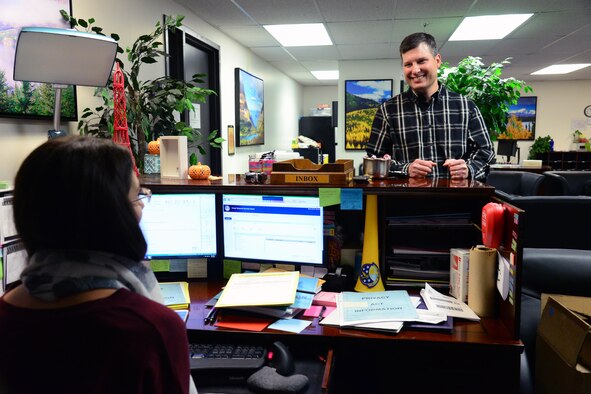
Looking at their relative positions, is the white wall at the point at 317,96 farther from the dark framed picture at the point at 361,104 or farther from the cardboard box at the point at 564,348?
the cardboard box at the point at 564,348

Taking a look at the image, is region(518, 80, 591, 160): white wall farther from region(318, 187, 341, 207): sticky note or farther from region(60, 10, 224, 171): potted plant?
region(318, 187, 341, 207): sticky note

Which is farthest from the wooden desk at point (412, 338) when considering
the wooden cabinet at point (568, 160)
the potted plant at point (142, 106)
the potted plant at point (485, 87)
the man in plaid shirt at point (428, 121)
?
the wooden cabinet at point (568, 160)

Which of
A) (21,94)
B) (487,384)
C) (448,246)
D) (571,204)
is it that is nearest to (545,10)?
(571,204)

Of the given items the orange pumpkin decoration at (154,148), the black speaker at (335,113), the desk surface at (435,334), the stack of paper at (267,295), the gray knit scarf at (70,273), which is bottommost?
the desk surface at (435,334)

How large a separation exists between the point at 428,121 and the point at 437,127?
0.05m

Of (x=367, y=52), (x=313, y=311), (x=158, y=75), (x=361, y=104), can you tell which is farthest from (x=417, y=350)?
(x=361, y=104)

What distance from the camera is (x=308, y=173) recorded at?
160 centimetres

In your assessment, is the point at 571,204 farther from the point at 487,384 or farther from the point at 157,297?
the point at 157,297

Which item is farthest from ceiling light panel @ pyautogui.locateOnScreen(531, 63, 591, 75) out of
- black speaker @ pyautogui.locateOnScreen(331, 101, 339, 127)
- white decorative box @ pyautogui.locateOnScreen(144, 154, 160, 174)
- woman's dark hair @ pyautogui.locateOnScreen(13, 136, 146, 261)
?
woman's dark hair @ pyautogui.locateOnScreen(13, 136, 146, 261)

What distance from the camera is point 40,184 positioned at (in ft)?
2.32

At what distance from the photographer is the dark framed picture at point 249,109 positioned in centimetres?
543

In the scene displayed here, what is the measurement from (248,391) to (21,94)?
182 cm

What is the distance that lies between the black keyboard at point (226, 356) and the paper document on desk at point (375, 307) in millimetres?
254

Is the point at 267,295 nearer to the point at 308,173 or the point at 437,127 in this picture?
the point at 308,173
